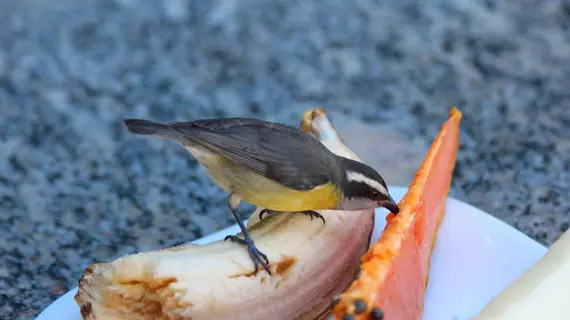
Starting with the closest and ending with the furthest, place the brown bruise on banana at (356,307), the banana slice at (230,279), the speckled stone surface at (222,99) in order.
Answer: the brown bruise on banana at (356,307) < the banana slice at (230,279) < the speckled stone surface at (222,99)

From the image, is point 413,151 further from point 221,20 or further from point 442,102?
point 221,20

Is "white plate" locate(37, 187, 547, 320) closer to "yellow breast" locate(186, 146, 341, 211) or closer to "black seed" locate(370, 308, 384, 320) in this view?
"yellow breast" locate(186, 146, 341, 211)

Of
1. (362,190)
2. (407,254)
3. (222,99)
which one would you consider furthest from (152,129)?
(222,99)

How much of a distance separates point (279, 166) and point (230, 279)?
0.91ft

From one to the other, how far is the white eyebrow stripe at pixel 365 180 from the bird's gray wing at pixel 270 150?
5 cm

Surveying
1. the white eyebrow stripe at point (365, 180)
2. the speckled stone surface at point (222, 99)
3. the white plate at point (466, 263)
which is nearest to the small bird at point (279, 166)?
the white eyebrow stripe at point (365, 180)

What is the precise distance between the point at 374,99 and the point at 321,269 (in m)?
1.75

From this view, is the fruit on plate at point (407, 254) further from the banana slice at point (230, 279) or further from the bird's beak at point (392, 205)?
the banana slice at point (230, 279)

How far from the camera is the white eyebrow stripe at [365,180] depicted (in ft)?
4.85

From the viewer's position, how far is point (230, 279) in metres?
1.29

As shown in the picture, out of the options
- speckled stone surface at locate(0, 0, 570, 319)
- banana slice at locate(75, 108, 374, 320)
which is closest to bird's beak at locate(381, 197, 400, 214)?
banana slice at locate(75, 108, 374, 320)

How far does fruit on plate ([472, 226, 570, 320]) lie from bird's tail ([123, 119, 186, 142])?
0.69m

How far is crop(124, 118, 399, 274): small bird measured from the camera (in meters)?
1.46

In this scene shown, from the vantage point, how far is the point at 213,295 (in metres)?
1.26
